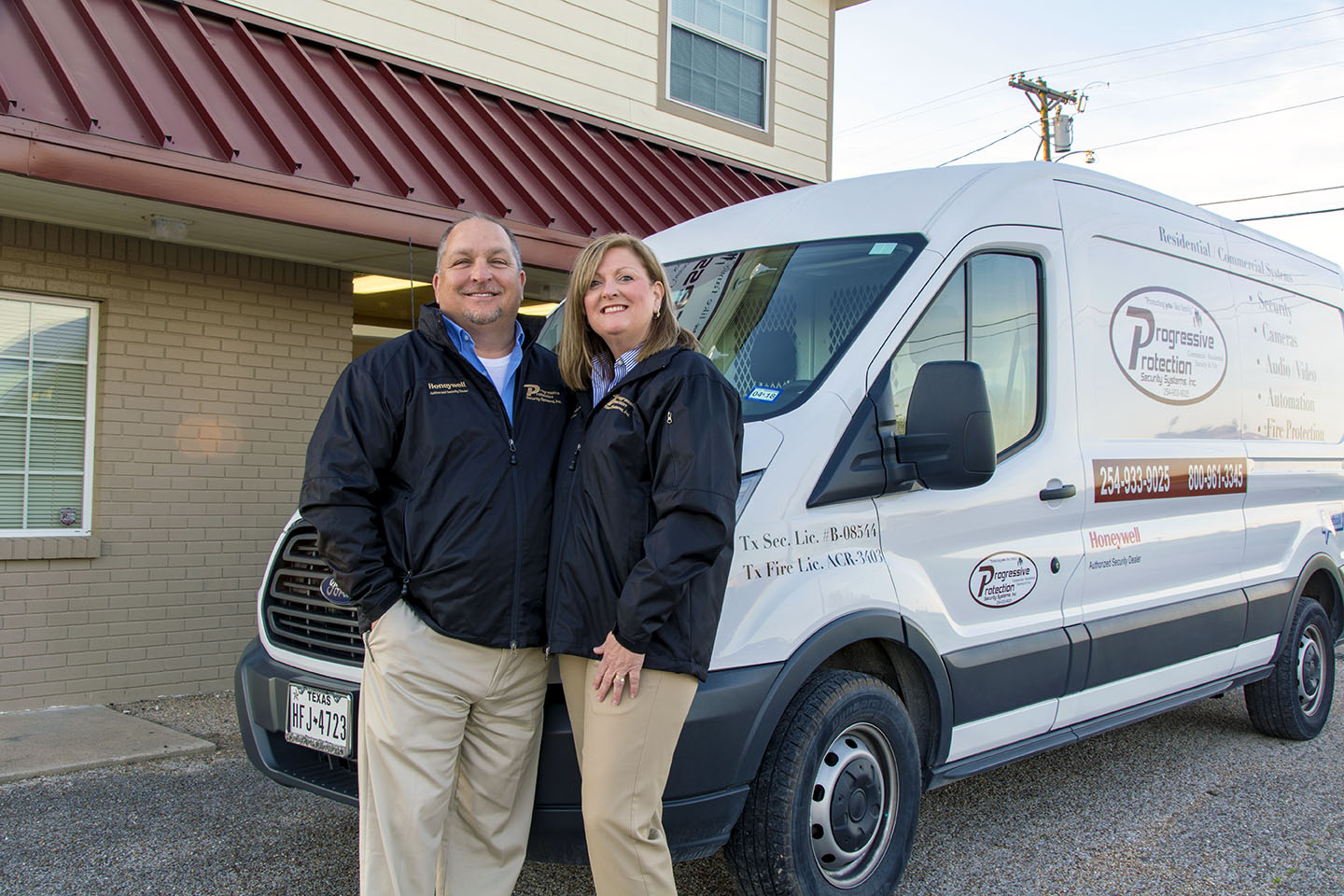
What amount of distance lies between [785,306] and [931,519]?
34.9 inches

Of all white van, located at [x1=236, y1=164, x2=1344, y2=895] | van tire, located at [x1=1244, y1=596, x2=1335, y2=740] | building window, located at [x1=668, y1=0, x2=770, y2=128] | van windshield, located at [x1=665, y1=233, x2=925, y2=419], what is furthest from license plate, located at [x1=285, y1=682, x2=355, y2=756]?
building window, located at [x1=668, y1=0, x2=770, y2=128]

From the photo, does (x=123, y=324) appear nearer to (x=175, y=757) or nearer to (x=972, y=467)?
(x=175, y=757)

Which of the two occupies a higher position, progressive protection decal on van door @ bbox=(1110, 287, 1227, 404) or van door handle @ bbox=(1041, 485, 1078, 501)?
progressive protection decal on van door @ bbox=(1110, 287, 1227, 404)

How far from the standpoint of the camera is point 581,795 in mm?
2955

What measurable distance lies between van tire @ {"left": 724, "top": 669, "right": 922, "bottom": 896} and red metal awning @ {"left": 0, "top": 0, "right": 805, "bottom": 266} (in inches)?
146

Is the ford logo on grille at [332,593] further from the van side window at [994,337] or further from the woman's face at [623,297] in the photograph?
the van side window at [994,337]

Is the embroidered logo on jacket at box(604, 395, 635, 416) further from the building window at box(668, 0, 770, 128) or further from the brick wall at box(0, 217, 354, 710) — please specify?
the building window at box(668, 0, 770, 128)

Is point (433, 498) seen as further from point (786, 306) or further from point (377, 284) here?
point (377, 284)

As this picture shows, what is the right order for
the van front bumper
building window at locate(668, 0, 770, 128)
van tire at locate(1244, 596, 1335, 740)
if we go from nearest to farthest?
the van front bumper → van tire at locate(1244, 596, 1335, 740) → building window at locate(668, 0, 770, 128)

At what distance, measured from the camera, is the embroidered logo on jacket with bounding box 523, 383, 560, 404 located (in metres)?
3.04

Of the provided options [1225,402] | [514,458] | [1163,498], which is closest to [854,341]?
[514,458]

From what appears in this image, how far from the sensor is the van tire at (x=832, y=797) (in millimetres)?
3191

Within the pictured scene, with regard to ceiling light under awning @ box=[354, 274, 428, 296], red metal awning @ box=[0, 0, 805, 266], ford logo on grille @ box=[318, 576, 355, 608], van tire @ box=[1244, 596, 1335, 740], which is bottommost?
van tire @ box=[1244, 596, 1335, 740]

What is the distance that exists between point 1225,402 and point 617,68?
5436 millimetres
